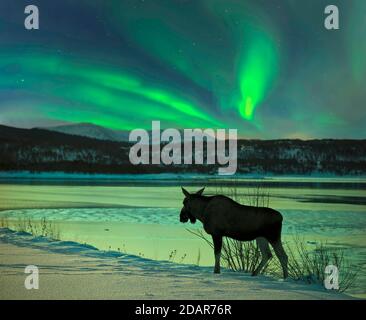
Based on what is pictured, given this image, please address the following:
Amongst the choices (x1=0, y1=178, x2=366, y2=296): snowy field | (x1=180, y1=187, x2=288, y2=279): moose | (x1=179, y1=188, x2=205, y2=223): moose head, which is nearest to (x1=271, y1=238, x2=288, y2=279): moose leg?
(x1=180, y1=187, x2=288, y2=279): moose

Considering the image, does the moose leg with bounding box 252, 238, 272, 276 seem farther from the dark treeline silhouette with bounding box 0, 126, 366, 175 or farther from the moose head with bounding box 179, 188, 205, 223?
the dark treeline silhouette with bounding box 0, 126, 366, 175

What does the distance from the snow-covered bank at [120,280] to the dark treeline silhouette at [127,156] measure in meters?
1.01

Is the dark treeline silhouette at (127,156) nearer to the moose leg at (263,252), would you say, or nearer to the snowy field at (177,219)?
the snowy field at (177,219)

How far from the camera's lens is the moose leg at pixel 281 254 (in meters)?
5.61

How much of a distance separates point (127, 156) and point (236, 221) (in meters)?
1.63

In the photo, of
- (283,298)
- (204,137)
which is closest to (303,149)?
(204,137)

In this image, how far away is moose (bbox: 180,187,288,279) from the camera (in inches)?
221

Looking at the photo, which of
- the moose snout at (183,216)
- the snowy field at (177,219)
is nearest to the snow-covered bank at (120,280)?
the snowy field at (177,219)

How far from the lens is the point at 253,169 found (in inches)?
256

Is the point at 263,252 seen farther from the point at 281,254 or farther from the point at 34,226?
the point at 34,226

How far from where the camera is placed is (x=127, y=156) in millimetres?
6613

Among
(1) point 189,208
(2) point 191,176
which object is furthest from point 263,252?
(2) point 191,176
